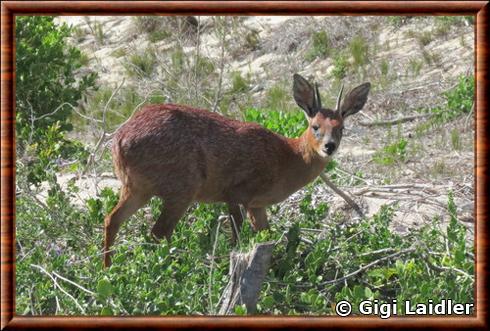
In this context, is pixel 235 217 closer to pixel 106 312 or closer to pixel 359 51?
pixel 106 312

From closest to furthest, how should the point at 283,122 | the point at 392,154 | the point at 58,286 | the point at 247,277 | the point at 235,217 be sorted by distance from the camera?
the point at 247,277 < the point at 58,286 < the point at 235,217 < the point at 283,122 < the point at 392,154

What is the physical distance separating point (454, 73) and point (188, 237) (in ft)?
19.9

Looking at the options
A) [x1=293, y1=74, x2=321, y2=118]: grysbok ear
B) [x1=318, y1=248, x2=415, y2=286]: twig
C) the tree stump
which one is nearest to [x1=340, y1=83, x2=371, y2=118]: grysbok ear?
[x1=293, y1=74, x2=321, y2=118]: grysbok ear

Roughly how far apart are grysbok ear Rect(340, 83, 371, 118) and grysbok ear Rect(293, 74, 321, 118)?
232mm

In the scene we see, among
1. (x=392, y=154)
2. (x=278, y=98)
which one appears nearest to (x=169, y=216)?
(x=392, y=154)

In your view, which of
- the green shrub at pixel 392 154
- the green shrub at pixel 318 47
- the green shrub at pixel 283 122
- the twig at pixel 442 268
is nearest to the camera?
the twig at pixel 442 268

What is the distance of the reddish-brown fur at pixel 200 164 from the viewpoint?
869 centimetres

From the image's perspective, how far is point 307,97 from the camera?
9383 mm

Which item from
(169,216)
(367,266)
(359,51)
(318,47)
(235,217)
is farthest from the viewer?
(318,47)

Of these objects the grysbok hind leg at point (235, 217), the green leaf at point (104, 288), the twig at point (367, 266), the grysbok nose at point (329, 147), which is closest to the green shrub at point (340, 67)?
the grysbok nose at point (329, 147)

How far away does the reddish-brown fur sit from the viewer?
869 cm

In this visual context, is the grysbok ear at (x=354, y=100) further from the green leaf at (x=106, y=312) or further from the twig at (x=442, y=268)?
the green leaf at (x=106, y=312)

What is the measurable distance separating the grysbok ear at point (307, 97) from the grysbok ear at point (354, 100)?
232 millimetres

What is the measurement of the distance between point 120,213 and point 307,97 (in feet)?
6.28
